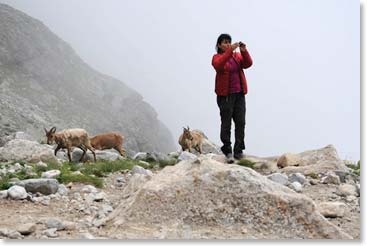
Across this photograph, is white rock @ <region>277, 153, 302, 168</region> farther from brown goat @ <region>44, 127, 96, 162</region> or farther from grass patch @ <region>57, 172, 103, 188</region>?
brown goat @ <region>44, 127, 96, 162</region>

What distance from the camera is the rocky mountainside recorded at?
59272 mm

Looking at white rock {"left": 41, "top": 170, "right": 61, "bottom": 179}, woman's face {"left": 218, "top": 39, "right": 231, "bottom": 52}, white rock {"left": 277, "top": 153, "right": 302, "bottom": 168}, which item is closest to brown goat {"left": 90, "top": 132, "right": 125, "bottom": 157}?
white rock {"left": 277, "top": 153, "right": 302, "bottom": 168}

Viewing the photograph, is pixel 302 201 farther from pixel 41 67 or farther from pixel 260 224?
pixel 41 67

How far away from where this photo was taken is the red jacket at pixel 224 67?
7921 mm

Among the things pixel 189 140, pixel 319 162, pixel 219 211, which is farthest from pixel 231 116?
pixel 189 140

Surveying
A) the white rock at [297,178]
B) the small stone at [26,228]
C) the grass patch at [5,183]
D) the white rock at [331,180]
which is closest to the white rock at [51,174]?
the grass patch at [5,183]

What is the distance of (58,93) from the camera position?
231 feet

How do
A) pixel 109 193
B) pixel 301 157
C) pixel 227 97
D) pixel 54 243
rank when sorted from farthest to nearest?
pixel 301 157 → pixel 227 97 → pixel 109 193 → pixel 54 243

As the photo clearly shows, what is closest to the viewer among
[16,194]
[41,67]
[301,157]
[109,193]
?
[16,194]

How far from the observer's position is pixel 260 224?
5141 millimetres

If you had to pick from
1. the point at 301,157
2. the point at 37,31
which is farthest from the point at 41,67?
the point at 301,157

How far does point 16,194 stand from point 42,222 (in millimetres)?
1437

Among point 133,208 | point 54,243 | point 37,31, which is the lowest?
point 54,243

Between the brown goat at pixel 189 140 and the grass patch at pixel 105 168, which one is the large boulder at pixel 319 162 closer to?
the grass patch at pixel 105 168
